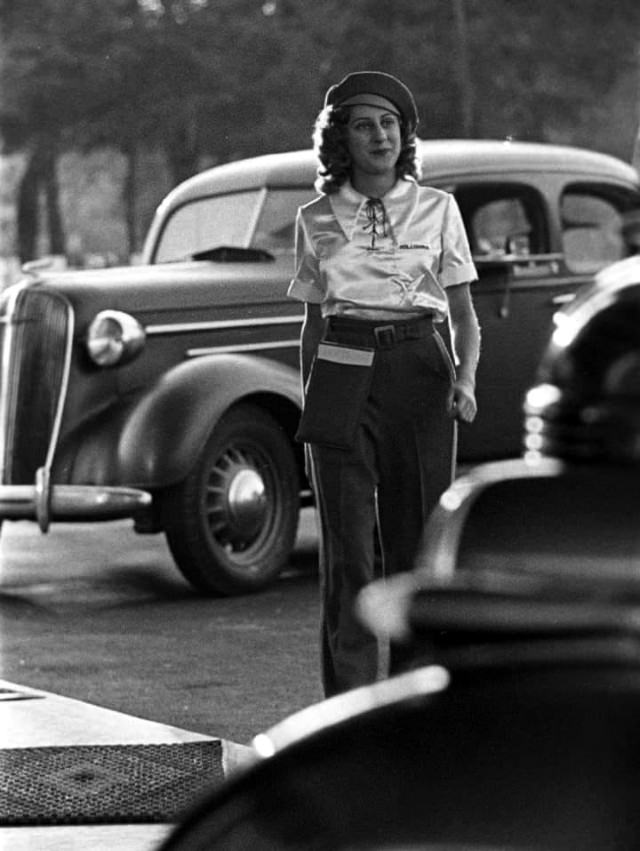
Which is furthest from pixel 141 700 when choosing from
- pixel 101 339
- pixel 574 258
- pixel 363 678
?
pixel 574 258

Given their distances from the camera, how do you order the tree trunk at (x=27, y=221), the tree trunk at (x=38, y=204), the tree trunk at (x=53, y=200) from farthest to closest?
the tree trunk at (x=27, y=221) < the tree trunk at (x=38, y=204) < the tree trunk at (x=53, y=200)

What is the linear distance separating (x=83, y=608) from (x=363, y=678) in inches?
144

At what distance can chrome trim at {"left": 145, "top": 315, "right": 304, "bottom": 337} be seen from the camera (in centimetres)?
963

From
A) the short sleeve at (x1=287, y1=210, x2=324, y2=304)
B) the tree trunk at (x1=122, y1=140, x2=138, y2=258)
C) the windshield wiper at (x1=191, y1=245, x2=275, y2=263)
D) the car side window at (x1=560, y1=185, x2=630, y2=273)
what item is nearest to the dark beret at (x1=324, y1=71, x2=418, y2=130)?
the short sleeve at (x1=287, y1=210, x2=324, y2=304)

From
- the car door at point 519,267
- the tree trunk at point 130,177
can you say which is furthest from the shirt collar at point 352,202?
the tree trunk at point 130,177

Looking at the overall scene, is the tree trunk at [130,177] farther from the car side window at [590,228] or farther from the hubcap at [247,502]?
the hubcap at [247,502]

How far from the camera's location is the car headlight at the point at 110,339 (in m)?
9.38

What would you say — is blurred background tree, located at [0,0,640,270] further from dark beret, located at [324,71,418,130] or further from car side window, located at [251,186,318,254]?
dark beret, located at [324,71,418,130]

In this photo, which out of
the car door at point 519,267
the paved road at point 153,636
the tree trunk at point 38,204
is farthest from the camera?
the tree trunk at point 38,204

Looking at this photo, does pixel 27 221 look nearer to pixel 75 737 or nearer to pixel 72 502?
pixel 72 502

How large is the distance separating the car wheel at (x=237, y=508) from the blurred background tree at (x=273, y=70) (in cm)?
1579

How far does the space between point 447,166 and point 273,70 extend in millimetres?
17589

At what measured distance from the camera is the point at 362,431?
532cm

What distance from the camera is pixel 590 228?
10789 millimetres
